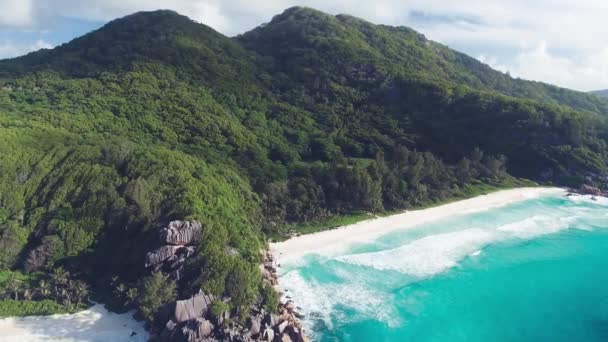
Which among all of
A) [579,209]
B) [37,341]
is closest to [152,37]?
[37,341]

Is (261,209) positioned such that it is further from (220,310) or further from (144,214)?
(220,310)

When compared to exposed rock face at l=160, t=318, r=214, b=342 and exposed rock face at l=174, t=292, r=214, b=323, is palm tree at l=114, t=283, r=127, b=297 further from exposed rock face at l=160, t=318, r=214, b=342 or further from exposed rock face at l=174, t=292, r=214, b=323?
exposed rock face at l=160, t=318, r=214, b=342

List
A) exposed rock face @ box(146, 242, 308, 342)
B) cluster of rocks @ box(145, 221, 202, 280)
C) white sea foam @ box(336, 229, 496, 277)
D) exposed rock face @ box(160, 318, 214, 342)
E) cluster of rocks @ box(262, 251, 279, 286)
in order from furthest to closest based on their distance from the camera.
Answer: white sea foam @ box(336, 229, 496, 277)
cluster of rocks @ box(262, 251, 279, 286)
cluster of rocks @ box(145, 221, 202, 280)
exposed rock face @ box(146, 242, 308, 342)
exposed rock face @ box(160, 318, 214, 342)

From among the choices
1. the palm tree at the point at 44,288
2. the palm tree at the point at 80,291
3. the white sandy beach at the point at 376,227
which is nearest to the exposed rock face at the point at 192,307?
the palm tree at the point at 80,291

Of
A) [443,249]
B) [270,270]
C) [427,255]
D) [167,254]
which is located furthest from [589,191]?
[167,254]

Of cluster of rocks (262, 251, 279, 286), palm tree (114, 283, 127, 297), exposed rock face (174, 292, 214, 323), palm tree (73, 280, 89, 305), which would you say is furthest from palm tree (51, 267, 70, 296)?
cluster of rocks (262, 251, 279, 286)

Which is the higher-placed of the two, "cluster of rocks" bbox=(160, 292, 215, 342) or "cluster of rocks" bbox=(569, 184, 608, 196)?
"cluster of rocks" bbox=(569, 184, 608, 196)
